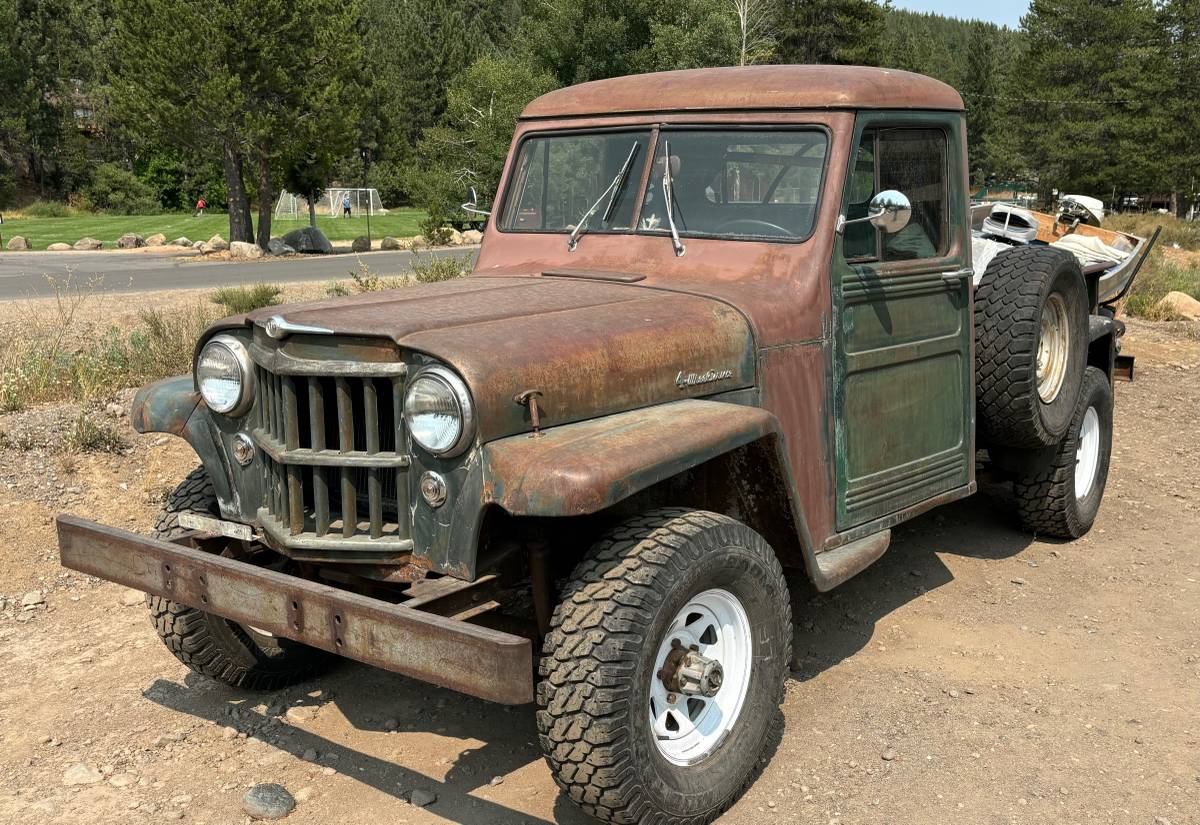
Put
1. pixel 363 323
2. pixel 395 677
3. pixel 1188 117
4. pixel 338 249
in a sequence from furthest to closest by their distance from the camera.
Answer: pixel 1188 117, pixel 338 249, pixel 395 677, pixel 363 323

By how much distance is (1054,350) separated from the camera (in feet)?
17.4

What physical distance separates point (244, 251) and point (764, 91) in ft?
77.0

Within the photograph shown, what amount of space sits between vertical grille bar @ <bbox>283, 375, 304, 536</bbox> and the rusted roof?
5.90 ft

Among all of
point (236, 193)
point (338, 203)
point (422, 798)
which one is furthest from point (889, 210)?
point (338, 203)

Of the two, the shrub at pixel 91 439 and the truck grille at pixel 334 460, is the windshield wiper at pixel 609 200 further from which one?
the shrub at pixel 91 439

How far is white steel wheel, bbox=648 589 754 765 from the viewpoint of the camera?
326cm

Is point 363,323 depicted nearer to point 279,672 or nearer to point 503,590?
point 503,590

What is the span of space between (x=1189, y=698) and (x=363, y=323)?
10.2 feet

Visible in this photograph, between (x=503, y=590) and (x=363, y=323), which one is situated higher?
(x=363, y=323)

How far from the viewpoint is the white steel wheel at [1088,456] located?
19.6 feet

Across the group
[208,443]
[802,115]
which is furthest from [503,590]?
[802,115]

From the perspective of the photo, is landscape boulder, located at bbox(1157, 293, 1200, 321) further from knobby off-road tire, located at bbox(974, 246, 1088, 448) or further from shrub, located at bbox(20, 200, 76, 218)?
shrub, located at bbox(20, 200, 76, 218)

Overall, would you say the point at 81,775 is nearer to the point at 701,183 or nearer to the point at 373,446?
the point at 373,446

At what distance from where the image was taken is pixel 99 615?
5.03 meters
